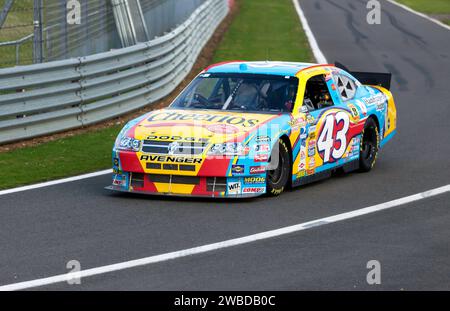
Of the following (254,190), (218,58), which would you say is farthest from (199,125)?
(218,58)

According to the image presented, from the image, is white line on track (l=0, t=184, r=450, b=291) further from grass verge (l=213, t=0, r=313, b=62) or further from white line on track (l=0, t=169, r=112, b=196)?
grass verge (l=213, t=0, r=313, b=62)

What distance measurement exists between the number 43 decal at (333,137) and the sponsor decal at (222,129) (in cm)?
137

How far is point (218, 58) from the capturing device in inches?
1080

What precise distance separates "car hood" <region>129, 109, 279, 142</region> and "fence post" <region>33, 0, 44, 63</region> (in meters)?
4.25

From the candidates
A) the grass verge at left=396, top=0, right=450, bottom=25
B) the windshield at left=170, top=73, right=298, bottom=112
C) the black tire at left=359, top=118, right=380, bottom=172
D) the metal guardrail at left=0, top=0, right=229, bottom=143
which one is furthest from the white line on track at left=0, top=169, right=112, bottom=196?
the grass verge at left=396, top=0, right=450, bottom=25

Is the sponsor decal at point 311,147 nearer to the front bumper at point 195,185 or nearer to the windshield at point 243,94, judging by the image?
the windshield at point 243,94

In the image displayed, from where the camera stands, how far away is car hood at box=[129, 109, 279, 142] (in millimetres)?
11125

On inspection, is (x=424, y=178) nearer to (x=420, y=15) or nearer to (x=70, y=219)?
(x=70, y=219)

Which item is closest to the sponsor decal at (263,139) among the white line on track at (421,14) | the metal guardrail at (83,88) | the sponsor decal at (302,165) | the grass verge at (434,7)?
the sponsor decal at (302,165)

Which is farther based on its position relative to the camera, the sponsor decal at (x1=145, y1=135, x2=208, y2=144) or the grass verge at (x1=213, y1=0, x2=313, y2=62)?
the grass verge at (x1=213, y1=0, x2=313, y2=62)

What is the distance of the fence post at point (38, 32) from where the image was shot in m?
15.5

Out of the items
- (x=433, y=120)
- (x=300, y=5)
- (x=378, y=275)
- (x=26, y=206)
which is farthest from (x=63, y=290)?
(x=300, y=5)

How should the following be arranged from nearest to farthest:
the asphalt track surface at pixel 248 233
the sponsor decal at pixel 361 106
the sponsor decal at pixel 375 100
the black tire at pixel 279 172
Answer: the asphalt track surface at pixel 248 233 < the black tire at pixel 279 172 < the sponsor decal at pixel 361 106 < the sponsor decal at pixel 375 100

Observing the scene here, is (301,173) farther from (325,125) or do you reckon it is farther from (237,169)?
(237,169)
